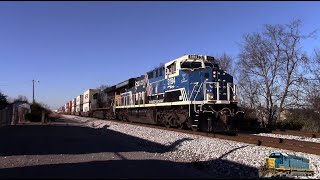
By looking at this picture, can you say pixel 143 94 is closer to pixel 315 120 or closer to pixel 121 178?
pixel 315 120

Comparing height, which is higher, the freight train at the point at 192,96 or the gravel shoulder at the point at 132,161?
the freight train at the point at 192,96

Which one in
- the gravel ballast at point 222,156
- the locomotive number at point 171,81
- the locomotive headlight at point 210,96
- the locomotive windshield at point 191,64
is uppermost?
the locomotive windshield at point 191,64

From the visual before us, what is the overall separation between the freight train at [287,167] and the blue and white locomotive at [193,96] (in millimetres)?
9485

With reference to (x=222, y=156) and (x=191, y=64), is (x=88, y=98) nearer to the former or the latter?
(x=191, y=64)

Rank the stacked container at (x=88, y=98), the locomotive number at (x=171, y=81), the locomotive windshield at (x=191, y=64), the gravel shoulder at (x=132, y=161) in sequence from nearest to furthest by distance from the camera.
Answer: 1. the gravel shoulder at (x=132, y=161)
2. the locomotive windshield at (x=191, y=64)
3. the locomotive number at (x=171, y=81)
4. the stacked container at (x=88, y=98)

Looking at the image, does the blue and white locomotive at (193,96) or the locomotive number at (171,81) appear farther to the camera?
the locomotive number at (171,81)

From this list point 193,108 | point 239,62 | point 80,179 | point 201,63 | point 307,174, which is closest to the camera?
point 80,179

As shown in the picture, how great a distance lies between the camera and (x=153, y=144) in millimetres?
16703

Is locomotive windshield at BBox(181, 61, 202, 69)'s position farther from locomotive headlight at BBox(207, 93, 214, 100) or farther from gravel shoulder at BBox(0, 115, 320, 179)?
gravel shoulder at BBox(0, 115, 320, 179)

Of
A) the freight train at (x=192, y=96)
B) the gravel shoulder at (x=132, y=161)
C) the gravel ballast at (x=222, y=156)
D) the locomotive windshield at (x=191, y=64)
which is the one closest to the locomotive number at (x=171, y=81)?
the freight train at (x=192, y=96)

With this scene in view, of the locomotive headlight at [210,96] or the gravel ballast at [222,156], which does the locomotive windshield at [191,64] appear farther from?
the gravel ballast at [222,156]

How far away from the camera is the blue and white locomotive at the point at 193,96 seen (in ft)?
63.1

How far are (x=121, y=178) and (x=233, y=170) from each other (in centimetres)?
329

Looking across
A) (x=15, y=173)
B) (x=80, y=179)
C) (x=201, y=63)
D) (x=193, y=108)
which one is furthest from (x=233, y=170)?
(x=201, y=63)
